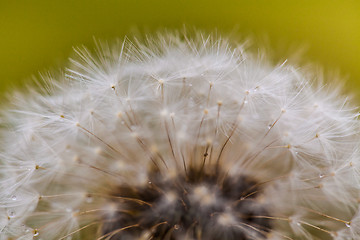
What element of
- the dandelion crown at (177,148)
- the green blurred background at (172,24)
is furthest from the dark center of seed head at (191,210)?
the green blurred background at (172,24)

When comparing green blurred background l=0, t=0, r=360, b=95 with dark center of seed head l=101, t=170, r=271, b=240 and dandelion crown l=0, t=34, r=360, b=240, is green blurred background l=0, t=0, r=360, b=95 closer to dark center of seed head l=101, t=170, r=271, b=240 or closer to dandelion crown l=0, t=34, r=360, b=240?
dandelion crown l=0, t=34, r=360, b=240

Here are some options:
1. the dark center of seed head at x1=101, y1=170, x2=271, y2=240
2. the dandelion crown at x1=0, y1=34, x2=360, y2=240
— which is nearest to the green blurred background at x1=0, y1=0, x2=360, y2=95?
the dandelion crown at x1=0, y1=34, x2=360, y2=240

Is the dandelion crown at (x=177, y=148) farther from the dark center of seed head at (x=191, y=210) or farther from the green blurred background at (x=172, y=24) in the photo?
the green blurred background at (x=172, y=24)

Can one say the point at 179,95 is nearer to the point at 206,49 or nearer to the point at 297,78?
the point at 206,49

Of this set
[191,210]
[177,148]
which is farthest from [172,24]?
[191,210]

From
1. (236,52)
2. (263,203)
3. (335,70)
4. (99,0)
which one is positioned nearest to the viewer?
(263,203)

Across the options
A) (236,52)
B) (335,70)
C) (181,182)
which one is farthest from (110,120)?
→ (335,70)
